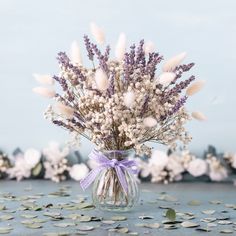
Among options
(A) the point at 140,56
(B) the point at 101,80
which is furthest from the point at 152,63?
(B) the point at 101,80

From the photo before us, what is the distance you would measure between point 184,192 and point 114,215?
0.47m

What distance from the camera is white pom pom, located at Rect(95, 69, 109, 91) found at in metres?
1.62

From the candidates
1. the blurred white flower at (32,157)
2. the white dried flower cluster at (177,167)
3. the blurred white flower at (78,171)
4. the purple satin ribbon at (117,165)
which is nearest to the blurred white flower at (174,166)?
the white dried flower cluster at (177,167)

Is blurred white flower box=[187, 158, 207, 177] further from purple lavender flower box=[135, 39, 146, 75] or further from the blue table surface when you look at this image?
purple lavender flower box=[135, 39, 146, 75]

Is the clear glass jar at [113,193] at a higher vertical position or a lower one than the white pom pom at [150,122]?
lower

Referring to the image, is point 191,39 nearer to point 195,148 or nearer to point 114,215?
point 195,148

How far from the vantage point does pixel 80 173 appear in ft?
7.80

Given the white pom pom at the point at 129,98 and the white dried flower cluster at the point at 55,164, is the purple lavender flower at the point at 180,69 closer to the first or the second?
the white pom pom at the point at 129,98

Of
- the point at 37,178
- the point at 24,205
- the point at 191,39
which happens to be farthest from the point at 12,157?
the point at 191,39

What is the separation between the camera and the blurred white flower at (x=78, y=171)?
7.80 feet

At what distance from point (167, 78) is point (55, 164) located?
866 millimetres

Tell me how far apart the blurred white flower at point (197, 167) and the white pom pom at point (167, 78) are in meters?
0.74

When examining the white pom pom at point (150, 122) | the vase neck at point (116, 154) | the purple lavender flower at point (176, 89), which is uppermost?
the purple lavender flower at point (176, 89)

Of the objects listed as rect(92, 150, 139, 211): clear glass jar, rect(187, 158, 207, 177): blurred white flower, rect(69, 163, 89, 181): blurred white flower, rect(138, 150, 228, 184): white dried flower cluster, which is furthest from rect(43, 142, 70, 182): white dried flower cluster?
rect(92, 150, 139, 211): clear glass jar
